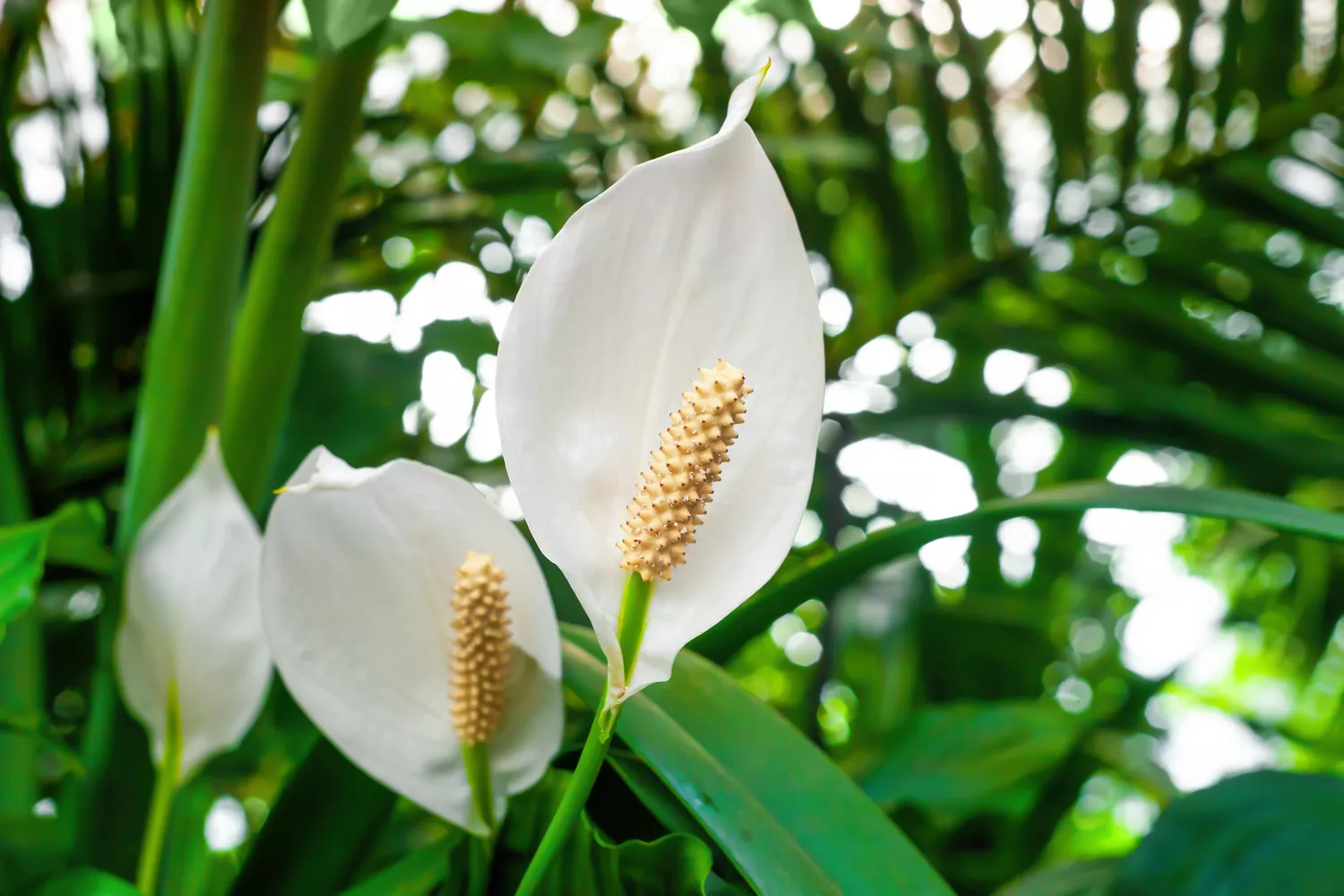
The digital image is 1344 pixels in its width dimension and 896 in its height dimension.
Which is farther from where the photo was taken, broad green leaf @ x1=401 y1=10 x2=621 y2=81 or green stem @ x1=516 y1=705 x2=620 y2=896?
broad green leaf @ x1=401 y1=10 x2=621 y2=81

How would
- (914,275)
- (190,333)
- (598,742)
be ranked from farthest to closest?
(914,275), (190,333), (598,742)

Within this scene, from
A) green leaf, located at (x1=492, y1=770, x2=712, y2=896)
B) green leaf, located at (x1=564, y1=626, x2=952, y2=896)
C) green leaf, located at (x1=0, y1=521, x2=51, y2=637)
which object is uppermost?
green leaf, located at (x1=0, y1=521, x2=51, y2=637)

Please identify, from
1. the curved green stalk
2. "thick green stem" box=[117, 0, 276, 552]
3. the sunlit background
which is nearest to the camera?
the curved green stalk

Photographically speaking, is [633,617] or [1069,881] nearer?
[633,617]

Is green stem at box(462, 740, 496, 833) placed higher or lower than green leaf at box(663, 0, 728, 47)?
lower

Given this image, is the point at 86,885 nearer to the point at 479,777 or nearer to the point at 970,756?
the point at 479,777

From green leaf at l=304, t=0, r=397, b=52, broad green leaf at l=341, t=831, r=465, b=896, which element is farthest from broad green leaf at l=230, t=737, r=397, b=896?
green leaf at l=304, t=0, r=397, b=52

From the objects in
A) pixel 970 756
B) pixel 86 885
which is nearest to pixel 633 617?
pixel 86 885

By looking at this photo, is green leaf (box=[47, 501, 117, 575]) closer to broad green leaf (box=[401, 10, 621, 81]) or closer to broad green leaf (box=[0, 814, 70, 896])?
broad green leaf (box=[0, 814, 70, 896])
